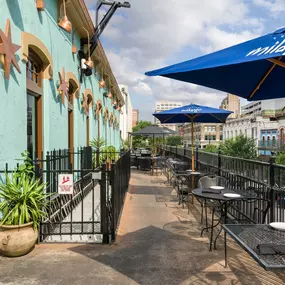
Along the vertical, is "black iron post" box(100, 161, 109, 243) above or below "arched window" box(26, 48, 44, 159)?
below

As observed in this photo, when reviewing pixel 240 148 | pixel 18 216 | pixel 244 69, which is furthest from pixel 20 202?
pixel 240 148

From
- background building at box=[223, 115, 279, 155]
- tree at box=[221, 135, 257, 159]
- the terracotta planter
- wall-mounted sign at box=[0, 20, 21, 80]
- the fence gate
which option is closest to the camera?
the terracotta planter

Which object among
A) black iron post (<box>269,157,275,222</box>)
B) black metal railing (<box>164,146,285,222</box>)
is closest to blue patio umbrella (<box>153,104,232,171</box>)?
black metal railing (<box>164,146,285,222</box>)

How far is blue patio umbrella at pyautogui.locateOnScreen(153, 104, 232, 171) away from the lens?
316 inches

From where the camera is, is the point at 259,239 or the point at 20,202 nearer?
the point at 259,239

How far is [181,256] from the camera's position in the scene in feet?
12.9

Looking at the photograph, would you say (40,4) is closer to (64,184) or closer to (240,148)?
(64,184)

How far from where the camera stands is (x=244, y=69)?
3.00 meters

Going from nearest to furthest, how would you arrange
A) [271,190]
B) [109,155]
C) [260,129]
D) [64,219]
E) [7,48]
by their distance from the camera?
[7,48], [271,190], [64,219], [109,155], [260,129]

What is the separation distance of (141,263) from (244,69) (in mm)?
2733

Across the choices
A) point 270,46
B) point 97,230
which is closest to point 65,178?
point 97,230

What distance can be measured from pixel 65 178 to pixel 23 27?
8.58 feet

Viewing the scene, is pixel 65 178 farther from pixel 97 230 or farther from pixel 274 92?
pixel 274 92

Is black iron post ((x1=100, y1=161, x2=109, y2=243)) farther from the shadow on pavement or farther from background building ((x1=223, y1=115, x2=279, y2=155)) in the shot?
background building ((x1=223, y1=115, x2=279, y2=155))
